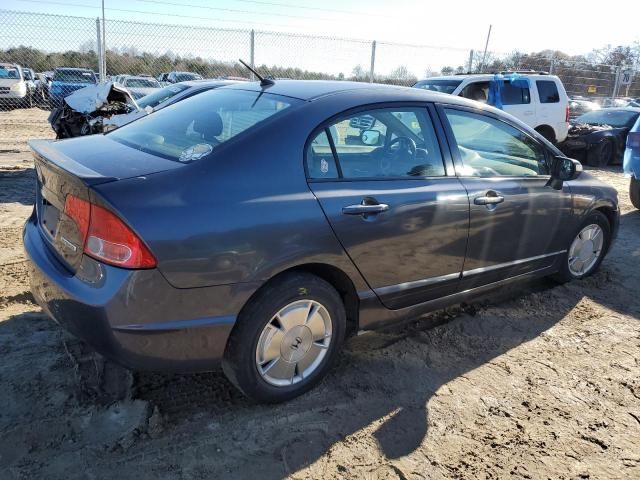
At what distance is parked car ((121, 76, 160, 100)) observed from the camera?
16.7m

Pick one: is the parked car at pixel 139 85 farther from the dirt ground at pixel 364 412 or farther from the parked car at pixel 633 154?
the dirt ground at pixel 364 412

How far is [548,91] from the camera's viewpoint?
37.7 feet

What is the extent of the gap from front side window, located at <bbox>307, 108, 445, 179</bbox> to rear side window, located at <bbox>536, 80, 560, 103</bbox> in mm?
A: 9378

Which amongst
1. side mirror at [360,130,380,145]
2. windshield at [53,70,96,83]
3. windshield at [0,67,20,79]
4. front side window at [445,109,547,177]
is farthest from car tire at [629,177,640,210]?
windshield at [0,67,20,79]

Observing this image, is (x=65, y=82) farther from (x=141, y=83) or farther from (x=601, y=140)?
(x=601, y=140)

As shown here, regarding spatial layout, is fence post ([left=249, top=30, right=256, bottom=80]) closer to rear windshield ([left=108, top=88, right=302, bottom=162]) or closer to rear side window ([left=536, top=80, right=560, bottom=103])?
rear side window ([left=536, top=80, right=560, bottom=103])

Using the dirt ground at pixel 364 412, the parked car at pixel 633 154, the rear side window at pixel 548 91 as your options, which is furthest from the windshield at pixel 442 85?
the dirt ground at pixel 364 412

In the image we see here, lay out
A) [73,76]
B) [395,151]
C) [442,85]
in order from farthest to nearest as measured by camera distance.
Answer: [73,76]
[442,85]
[395,151]

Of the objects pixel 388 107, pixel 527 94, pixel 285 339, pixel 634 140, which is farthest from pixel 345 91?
pixel 527 94

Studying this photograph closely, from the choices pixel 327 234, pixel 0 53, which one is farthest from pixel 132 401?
pixel 0 53

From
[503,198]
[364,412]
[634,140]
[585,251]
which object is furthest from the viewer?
[634,140]

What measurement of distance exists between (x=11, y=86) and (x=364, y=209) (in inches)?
737

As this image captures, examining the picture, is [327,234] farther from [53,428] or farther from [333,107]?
[53,428]

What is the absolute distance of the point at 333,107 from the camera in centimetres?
287
